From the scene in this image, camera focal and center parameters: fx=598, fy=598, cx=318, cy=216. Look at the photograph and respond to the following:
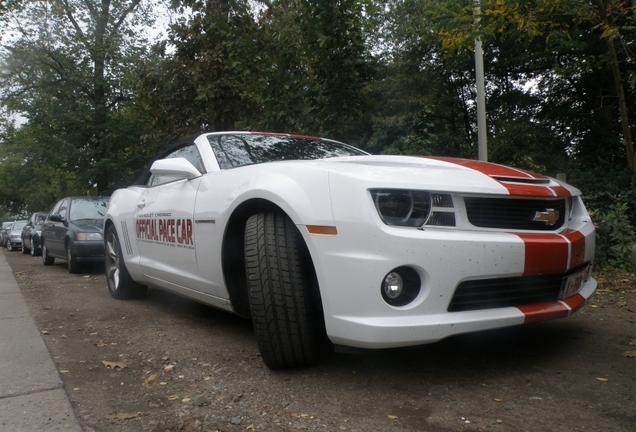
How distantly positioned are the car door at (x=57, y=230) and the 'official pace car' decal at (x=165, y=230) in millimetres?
5582

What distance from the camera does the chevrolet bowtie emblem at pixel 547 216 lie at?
3.21 meters

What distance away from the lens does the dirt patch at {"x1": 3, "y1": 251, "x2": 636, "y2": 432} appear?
263 cm

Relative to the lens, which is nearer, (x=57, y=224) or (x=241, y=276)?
(x=241, y=276)

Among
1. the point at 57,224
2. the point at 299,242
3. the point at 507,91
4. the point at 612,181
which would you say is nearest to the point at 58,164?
the point at 57,224

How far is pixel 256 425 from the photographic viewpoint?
2.62m

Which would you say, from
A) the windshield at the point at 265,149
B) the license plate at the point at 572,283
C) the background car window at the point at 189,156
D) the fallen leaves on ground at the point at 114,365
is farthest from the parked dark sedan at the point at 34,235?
the license plate at the point at 572,283

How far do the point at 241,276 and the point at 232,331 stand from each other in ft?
2.93

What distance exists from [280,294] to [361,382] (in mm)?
629

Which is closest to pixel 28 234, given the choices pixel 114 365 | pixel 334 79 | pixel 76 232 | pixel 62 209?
pixel 62 209

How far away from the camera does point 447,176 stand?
301 centimetres

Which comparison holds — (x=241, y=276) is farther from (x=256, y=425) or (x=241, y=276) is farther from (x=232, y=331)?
(x=256, y=425)

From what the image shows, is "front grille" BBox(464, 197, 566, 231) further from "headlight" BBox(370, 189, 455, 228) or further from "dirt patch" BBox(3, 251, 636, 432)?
"dirt patch" BBox(3, 251, 636, 432)

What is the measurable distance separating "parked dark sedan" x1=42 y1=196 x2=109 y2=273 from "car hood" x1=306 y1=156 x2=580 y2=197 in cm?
711

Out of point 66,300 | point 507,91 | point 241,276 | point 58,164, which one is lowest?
point 66,300
